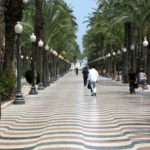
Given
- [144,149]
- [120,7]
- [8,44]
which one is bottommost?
[144,149]

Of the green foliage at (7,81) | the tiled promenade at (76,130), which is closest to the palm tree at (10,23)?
the green foliage at (7,81)

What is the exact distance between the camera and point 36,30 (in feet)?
141

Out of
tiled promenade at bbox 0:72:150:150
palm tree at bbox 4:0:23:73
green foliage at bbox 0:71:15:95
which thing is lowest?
tiled promenade at bbox 0:72:150:150

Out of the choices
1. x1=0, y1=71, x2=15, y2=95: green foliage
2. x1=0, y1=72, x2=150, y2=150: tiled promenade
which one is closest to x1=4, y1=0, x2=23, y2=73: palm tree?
x1=0, y1=71, x2=15, y2=95: green foliage

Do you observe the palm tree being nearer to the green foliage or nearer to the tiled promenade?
the green foliage

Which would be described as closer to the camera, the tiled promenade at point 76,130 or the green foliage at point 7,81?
the tiled promenade at point 76,130

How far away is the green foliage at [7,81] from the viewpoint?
24.7 m

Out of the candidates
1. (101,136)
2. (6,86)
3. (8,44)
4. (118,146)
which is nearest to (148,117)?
(101,136)

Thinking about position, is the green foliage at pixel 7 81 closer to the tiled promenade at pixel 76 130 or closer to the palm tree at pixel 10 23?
the palm tree at pixel 10 23

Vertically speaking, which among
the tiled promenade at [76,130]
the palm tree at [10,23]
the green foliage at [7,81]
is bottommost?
the tiled promenade at [76,130]

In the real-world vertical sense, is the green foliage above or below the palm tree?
below

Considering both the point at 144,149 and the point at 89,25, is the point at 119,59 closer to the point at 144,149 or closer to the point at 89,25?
the point at 89,25

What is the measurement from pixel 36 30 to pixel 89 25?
192 feet

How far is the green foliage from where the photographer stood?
2467 centimetres
